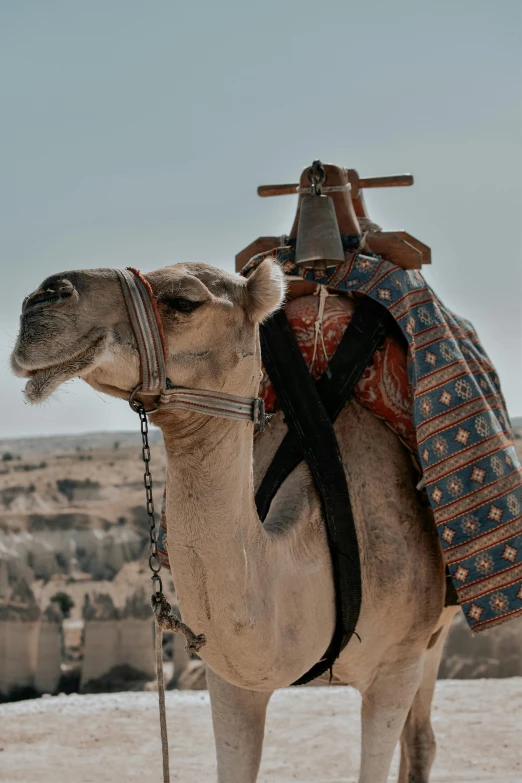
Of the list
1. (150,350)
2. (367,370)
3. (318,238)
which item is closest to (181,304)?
(150,350)

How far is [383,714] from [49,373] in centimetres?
222

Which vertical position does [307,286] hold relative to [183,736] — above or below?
above

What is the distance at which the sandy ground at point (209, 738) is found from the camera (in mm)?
7773

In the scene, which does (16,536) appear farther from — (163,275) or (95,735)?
(163,275)

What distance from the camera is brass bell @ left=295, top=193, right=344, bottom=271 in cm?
469

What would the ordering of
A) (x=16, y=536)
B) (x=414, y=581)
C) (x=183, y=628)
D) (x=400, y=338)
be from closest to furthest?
(x=183, y=628) < (x=414, y=581) < (x=400, y=338) < (x=16, y=536)

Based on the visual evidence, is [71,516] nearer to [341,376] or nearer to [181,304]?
[341,376]

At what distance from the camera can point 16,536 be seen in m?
19.2

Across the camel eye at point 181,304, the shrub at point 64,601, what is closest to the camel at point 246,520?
the camel eye at point 181,304

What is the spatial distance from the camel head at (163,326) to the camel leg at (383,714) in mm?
1579

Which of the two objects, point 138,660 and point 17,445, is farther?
point 17,445

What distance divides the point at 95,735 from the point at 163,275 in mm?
6315

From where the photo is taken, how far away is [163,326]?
3041 millimetres

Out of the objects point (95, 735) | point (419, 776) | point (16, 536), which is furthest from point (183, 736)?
point (16, 536)
